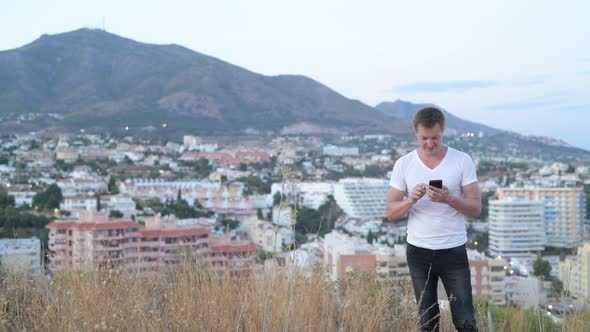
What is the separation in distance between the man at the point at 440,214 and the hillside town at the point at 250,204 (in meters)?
0.46

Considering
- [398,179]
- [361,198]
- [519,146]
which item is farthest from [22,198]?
[519,146]

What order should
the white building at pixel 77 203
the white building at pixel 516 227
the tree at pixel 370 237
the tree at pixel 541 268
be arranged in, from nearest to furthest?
the tree at pixel 541 268, the tree at pixel 370 237, the white building at pixel 77 203, the white building at pixel 516 227

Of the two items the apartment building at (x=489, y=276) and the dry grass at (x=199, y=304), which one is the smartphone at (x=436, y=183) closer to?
the dry grass at (x=199, y=304)

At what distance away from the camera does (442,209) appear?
2.04 m

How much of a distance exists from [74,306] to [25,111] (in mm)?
64969

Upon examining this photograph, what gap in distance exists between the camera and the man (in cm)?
204

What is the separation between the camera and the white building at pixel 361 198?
37.3 m

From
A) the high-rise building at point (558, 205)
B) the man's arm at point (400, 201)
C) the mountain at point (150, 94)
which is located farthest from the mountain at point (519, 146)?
the man's arm at point (400, 201)

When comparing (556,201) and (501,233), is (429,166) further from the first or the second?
(556,201)

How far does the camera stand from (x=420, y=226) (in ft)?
6.80

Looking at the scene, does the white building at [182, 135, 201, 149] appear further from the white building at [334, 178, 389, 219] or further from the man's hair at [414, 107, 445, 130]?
the man's hair at [414, 107, 445, 130]

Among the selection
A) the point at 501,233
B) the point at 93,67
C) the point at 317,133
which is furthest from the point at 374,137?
the point at 501,233

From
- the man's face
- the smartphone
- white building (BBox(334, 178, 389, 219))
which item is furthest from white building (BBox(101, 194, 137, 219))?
the smartphone

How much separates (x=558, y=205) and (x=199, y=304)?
36.4 metres
